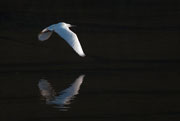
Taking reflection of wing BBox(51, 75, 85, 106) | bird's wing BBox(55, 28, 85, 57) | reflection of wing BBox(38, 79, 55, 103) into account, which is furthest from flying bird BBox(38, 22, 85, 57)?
reflection of wing BBox(38, 79, 55, 103)

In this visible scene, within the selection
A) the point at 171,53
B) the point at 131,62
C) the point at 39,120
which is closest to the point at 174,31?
the point at 171,53

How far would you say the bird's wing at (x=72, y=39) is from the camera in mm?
10391

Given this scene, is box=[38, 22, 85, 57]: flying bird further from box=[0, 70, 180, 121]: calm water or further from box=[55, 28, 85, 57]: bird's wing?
box=[0, 70, 180, 121]: calm water

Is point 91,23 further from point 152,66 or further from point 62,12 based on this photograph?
point 152,66

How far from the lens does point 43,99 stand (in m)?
9.73

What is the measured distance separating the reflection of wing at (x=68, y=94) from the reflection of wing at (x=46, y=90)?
13 centimetres

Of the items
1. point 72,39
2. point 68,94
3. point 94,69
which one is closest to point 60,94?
point 68,94

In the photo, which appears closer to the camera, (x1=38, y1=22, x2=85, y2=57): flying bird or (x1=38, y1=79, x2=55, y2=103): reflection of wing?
(x1=38, y1=79, x2=55, y2=103): reflection of wing

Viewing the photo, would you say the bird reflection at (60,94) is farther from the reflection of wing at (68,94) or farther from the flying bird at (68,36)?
the flying bird at (68,36)

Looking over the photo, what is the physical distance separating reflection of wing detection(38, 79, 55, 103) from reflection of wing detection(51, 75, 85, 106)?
13cm

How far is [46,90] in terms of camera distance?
10.4 meters

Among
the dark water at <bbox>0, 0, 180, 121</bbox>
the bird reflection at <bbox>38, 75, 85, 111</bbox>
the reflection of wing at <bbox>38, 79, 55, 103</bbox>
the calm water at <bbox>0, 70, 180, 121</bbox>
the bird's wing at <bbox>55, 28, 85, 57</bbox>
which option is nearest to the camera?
the calm water at <bbox>0, 70, 180, 121</bbox>

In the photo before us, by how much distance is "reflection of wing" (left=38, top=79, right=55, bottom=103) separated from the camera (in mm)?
9859

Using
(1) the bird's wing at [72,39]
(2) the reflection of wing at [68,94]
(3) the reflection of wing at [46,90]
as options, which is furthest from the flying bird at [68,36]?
(3) the reflection of wing at [46,90]
